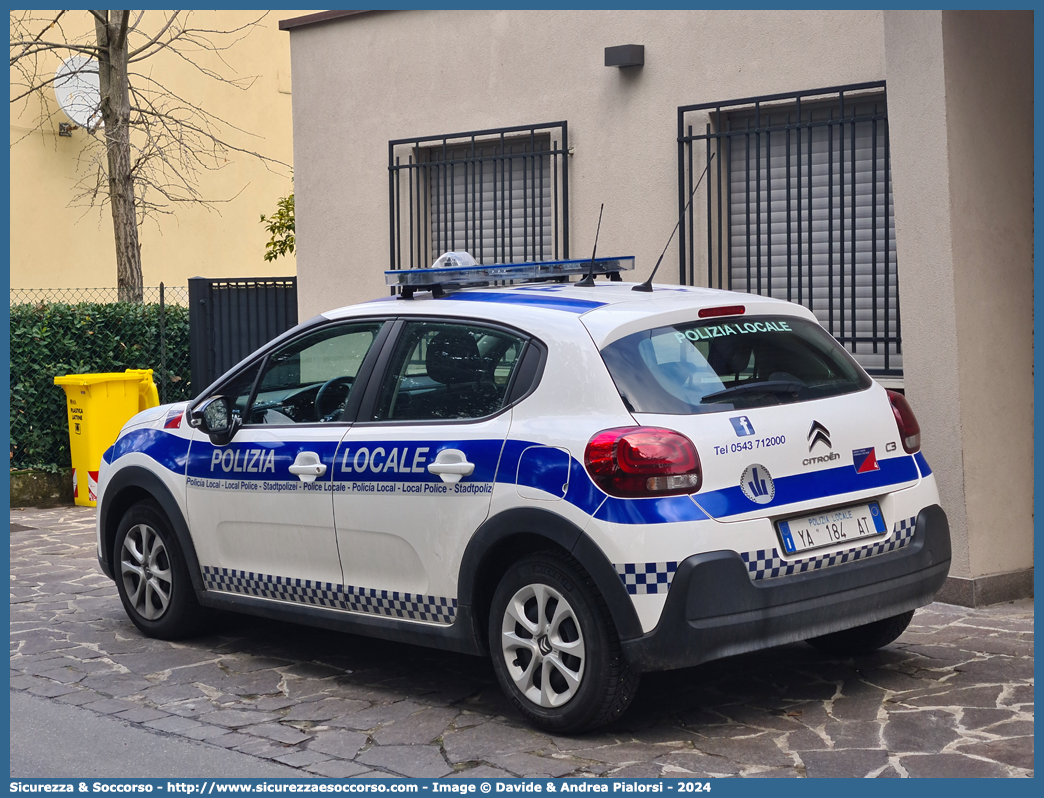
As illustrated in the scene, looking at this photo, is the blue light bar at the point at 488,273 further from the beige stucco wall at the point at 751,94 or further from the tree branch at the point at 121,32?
the tree branch at the point at 121,32

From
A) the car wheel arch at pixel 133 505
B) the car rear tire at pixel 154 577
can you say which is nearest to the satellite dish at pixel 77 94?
the car wheel arch at pixel 133 505

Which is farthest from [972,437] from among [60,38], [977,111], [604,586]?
[60,38]

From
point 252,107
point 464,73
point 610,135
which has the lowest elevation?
point 610,135

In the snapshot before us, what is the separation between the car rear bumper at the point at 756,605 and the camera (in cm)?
444

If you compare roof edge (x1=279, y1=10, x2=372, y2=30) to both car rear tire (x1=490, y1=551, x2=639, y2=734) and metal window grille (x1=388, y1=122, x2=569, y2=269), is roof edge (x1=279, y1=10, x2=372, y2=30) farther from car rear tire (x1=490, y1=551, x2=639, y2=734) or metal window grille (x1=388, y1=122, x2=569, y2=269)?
car rear tire (x1=490, y1=551, x2=639, y2=734)

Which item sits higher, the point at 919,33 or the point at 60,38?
the point at 60,38

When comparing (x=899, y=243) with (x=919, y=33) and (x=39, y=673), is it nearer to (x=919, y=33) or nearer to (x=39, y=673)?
(x=919, y=33)

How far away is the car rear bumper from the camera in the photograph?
4.44 m

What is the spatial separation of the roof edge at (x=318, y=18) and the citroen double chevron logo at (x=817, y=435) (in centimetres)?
725

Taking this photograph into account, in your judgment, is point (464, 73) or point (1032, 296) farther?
point (464, 73)

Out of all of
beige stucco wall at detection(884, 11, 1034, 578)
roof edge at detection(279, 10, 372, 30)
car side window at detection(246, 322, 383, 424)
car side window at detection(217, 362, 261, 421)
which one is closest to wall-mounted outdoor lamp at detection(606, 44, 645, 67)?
beige stucco wall at detection(884, 11, 1034, 578)

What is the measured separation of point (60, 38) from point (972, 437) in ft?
50.6

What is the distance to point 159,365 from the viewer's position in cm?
1305

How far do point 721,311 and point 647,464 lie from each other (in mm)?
925
